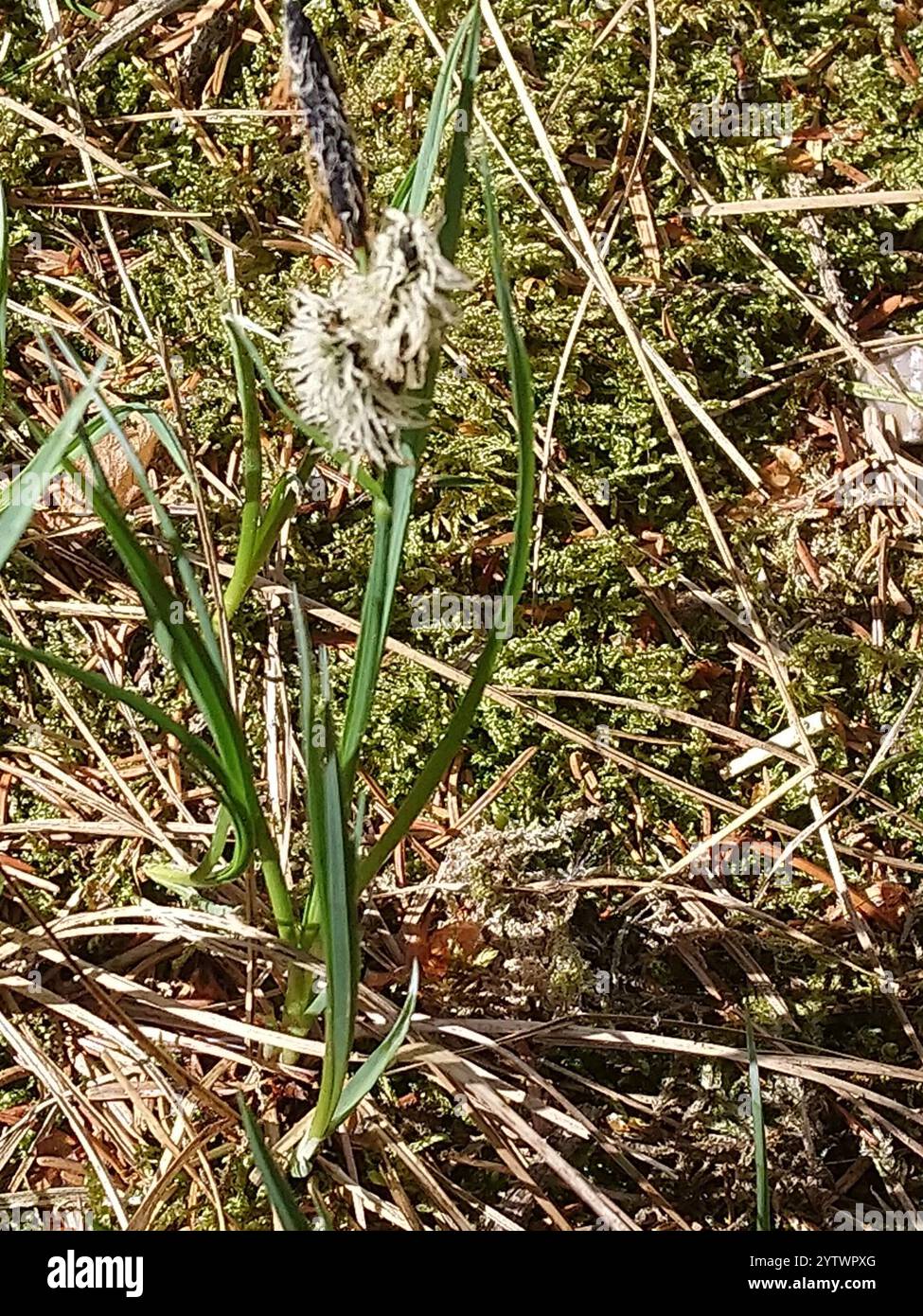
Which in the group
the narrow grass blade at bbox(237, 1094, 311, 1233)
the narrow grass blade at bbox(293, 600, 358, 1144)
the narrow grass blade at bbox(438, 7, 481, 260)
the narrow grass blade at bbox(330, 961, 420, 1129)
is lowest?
the narrow grass blade at bbox(237, 1094, 311, 1233)

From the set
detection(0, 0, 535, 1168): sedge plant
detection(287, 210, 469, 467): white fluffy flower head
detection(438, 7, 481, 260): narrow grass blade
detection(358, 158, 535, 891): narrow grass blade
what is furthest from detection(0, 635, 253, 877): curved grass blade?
detection(438, 7, 481, 260): narrow grass blade

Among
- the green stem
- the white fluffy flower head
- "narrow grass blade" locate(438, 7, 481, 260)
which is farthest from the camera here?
the green stem

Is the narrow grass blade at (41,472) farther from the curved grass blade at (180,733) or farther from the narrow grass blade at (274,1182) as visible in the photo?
the narrow grass blade at (274,1182)

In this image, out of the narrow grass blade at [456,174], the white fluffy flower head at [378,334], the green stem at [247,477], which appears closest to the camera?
the white fluffy flower head at [378,334]

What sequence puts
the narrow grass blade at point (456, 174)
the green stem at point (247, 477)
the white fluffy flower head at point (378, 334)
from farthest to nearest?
the green stem at point (247, 477) < the narrow grass blade at point (456, 174) < the white fluffy flower head at point (378, 334)

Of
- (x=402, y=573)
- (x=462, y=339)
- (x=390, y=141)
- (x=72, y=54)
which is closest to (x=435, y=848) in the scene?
(x=402, y=573)

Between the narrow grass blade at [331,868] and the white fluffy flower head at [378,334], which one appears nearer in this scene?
the white fluffy flower head at [378,334]

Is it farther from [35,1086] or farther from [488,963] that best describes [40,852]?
[488,963]

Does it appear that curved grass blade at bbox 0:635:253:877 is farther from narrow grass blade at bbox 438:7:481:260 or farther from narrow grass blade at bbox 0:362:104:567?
narrow grass blade at bbox 438:7:481:260

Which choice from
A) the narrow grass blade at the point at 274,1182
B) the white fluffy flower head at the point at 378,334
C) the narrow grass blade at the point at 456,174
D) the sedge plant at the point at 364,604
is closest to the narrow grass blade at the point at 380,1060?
the sedge plant at the point at 364,604
